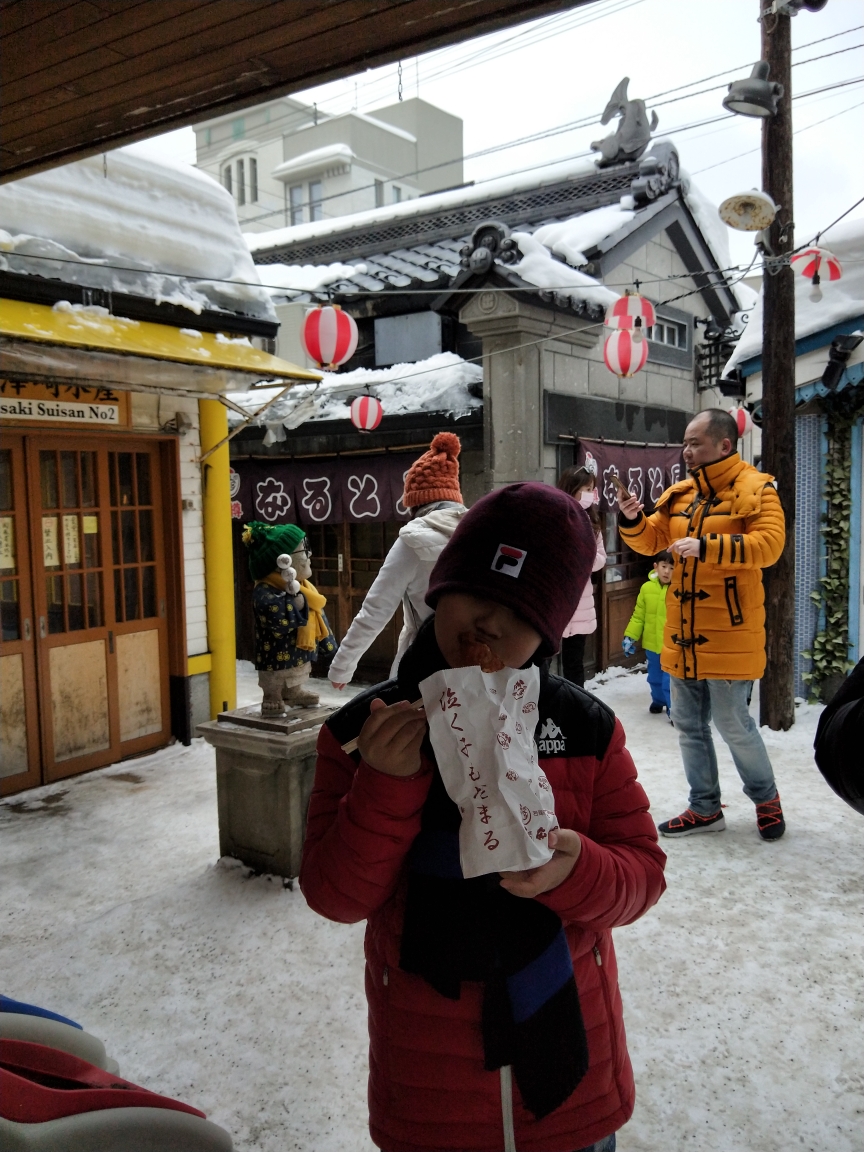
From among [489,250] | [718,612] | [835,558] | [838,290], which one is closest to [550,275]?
[489,250]

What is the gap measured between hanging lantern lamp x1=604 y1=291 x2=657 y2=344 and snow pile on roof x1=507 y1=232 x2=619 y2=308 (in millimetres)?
912

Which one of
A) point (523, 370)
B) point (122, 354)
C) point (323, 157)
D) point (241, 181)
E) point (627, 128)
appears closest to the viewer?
point (122, 354)

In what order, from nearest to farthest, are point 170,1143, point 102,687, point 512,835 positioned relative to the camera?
point 512,835 → point 170,1143 → point 102,687

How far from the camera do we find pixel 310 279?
12.2m

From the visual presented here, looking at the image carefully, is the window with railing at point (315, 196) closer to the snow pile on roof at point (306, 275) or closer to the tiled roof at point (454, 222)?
the tiled roof at point (454, 222)

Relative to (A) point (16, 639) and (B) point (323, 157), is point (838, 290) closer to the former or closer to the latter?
(A) point (16, 639)

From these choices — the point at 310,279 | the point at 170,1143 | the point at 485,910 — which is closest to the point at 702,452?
the point at 485,910

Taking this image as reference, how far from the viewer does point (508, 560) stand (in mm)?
1490

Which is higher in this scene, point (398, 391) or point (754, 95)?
point (754, 95)

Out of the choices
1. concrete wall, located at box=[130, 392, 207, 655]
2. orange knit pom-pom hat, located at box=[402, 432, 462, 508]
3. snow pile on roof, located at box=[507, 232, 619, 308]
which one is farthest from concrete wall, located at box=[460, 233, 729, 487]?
orange knit pom-pom hat, located at box=[402, 432, 462, 508]

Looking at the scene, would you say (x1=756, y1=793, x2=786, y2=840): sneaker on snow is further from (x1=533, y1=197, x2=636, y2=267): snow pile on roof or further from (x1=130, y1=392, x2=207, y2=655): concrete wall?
(x1=533, y1=197, x2=636, y2=267): snow pile on roof

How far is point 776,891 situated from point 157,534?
601 centimetres

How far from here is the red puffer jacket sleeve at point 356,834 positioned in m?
1.43

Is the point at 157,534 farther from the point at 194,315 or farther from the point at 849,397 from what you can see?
the point at 849,397
